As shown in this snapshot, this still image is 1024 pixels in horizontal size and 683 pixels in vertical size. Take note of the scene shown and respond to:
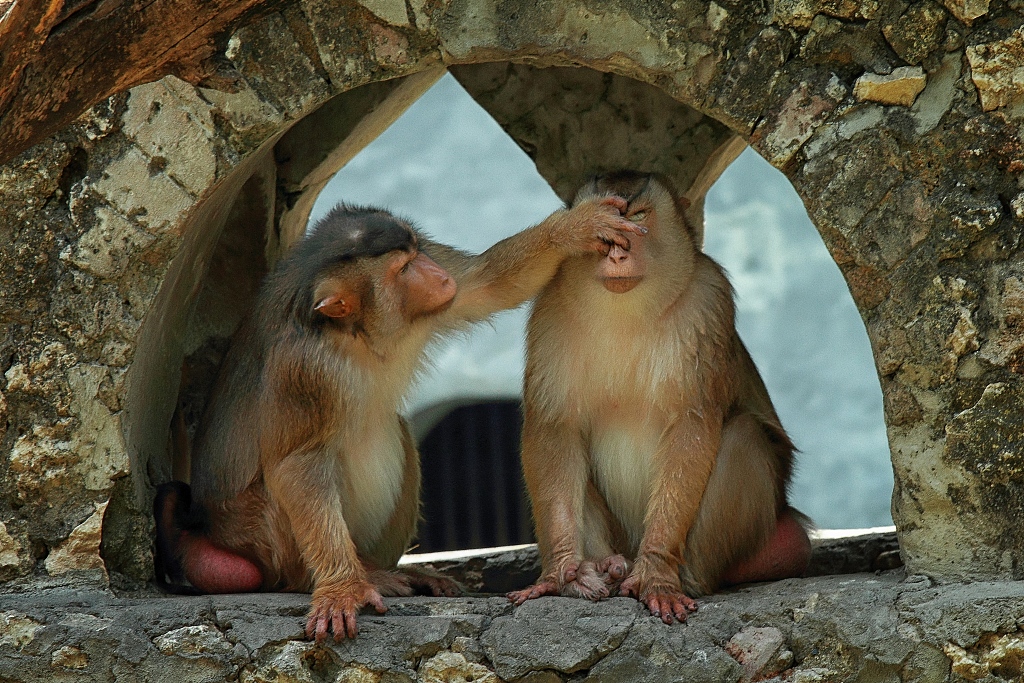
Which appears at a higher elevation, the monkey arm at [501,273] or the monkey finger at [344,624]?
the monkey arm at [501,273]

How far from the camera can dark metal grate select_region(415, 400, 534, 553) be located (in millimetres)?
10469

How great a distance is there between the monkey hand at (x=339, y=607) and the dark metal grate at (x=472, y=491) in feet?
19.6

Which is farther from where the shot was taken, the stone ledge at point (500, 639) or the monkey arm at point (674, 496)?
the monkey arm at point (674, 496)

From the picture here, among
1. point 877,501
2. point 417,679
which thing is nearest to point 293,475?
point 417,679

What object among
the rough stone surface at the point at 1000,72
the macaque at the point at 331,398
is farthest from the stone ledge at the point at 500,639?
the rough stone surface at the point at 1000,72

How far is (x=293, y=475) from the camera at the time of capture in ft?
15.0

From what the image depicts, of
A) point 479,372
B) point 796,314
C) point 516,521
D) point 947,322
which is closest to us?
point 947,322

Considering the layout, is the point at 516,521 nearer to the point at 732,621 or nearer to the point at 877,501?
the point at 877,501

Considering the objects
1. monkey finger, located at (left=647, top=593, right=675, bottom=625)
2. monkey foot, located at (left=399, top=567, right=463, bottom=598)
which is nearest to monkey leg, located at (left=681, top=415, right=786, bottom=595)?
monkey finger, located at (left=647, top=593, right=675, bottom=625)

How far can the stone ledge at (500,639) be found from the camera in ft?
13.1

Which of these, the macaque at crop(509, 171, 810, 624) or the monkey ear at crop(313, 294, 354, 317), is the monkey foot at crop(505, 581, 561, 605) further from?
the monkey ear at crop(313, 294, 354, 317)

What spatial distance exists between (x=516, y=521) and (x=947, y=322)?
688cm

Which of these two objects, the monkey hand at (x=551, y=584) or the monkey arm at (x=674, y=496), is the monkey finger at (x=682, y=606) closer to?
the monkey arm at (x=674, y=496)

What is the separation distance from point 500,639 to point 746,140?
1995 millimetres
